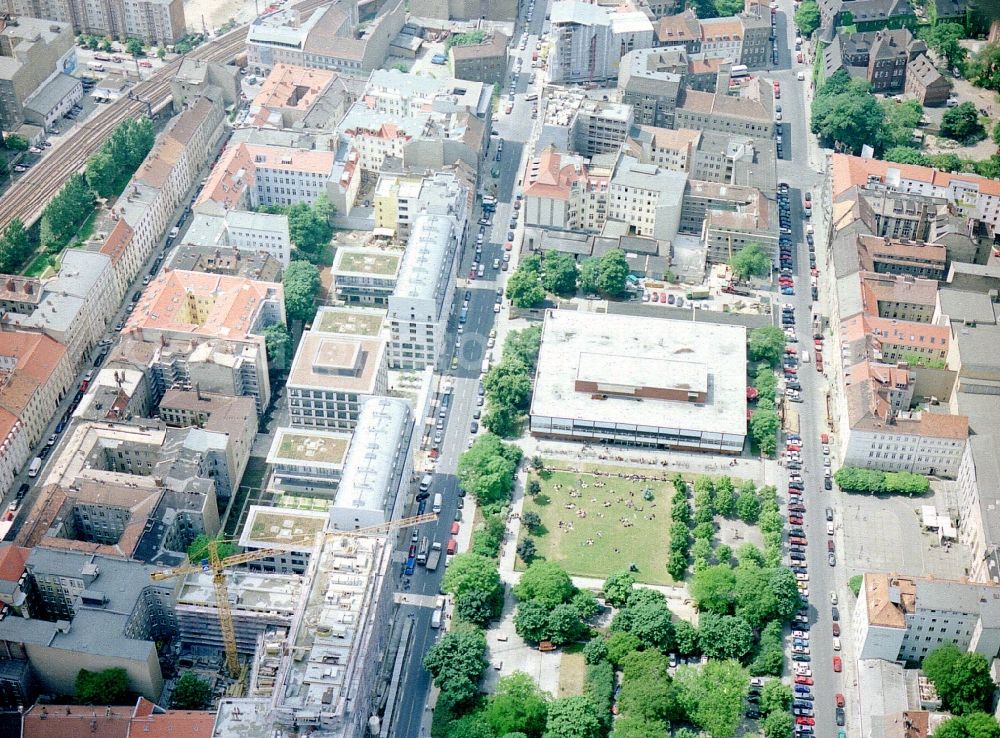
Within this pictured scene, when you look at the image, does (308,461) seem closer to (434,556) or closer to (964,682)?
Result: (434,556)

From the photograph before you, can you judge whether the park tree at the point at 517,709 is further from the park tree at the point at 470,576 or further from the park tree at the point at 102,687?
the park tree at the point at 102,687

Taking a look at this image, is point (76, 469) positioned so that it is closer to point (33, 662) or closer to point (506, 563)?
point (33, 662)

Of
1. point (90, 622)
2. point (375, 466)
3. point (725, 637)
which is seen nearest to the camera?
point (90, 622)

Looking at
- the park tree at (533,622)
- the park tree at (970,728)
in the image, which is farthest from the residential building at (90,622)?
the park tree at (970,728)

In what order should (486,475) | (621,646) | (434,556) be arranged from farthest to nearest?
(486,475) → (434,556) → (621,646)

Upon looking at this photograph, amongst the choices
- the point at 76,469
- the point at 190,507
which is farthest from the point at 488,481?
the point at 76,469

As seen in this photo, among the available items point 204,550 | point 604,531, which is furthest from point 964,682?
point 204,550
